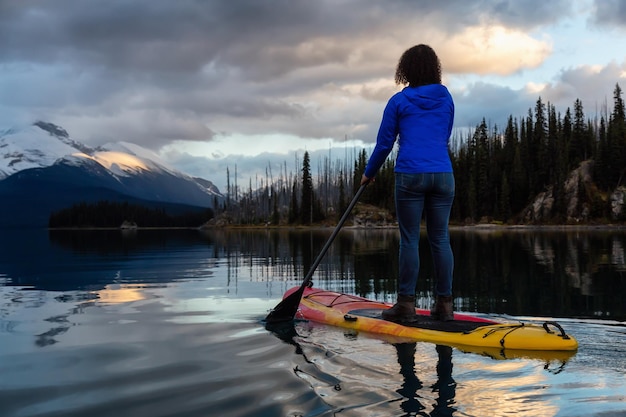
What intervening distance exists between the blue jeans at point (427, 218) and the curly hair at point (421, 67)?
1.47m

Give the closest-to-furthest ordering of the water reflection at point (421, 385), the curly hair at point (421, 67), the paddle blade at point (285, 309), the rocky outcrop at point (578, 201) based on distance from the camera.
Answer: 1. the water reflection at point (421, 385)
2. the curly hair at point (421, 67)
3. the paddle blade at point (285, 309)
4. the rocky outcrop at point (578, 201)

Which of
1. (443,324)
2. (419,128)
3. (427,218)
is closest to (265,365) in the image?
(443,324)

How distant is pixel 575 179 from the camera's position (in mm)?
107625

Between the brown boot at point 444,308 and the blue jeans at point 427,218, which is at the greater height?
the blue jeans at point 427,218

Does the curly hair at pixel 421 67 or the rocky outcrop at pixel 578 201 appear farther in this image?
the rocky outcrop at pixel 578 201

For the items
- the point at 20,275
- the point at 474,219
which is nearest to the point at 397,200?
the point at 20,275

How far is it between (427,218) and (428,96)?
1800 mm

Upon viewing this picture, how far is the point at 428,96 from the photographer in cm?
752

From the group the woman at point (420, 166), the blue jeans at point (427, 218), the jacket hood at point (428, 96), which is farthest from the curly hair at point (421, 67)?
the blue jeans at point (427, 218)

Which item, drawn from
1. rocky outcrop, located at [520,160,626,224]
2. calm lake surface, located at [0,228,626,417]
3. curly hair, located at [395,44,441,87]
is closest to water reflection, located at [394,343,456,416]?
calm lake surface, located at [0,228,626,417]

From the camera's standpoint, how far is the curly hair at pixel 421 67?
766 centimetres

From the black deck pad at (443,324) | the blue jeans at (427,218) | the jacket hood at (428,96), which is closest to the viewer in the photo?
the black deck pad at (443,324)

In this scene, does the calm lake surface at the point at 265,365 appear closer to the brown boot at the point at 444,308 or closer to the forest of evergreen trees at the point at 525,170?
the brown boot at the point at 444,308

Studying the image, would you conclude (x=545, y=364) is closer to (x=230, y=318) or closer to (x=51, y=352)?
(x=230, y=318)
